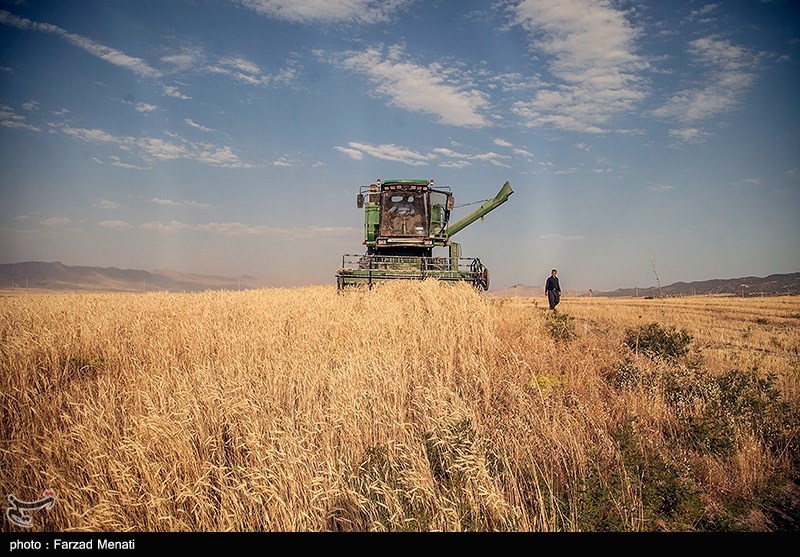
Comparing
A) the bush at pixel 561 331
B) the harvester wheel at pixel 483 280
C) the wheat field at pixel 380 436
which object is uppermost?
the harvester wheel at pixel 483 280

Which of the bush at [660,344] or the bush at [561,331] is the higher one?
the bush at [561,331]

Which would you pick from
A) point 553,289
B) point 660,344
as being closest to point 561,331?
point 660,344

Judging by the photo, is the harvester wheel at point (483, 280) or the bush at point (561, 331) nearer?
the bush at point (561, 331)

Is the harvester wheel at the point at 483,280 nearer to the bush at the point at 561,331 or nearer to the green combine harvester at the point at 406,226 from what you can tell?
the green combine harvester at the point at 406,226

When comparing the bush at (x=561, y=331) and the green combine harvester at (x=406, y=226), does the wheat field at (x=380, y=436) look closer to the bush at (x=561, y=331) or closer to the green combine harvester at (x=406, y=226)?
the bush at (x=561, y=331)

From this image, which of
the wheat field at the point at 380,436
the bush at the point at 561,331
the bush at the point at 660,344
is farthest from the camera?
the bush at the point at 561,331

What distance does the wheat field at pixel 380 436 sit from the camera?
2.83 m

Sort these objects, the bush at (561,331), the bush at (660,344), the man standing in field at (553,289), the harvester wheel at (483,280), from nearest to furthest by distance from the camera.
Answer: the bush at (660,344), the bush at (561,331), the harvester wheel at (483,280), the man standing in field at (553,289)

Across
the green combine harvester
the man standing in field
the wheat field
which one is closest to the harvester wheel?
the green combine harvester

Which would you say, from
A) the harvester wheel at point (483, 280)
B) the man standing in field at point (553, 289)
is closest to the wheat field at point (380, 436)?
the harvester wheel at point (483, 280)

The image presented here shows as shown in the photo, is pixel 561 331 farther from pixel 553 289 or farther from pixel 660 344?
pixel 553 289

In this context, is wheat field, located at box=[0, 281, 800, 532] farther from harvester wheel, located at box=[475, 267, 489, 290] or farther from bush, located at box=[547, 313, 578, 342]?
harvester wheel, located at box=[475, 267, 489, 290]
